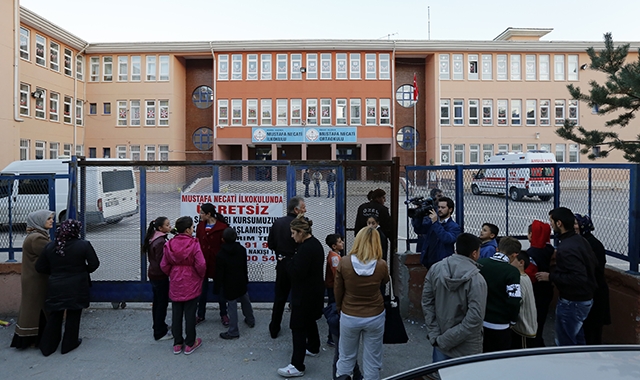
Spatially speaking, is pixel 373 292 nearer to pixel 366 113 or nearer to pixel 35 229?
pixel 35 229

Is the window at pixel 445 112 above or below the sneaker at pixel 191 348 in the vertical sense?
above

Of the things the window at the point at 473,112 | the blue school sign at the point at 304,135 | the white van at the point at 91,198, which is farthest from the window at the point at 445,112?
the white van at the point at 91,198

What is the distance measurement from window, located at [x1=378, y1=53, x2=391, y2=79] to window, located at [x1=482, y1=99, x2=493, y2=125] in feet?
26.1

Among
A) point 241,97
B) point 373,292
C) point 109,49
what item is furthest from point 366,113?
point 373,292

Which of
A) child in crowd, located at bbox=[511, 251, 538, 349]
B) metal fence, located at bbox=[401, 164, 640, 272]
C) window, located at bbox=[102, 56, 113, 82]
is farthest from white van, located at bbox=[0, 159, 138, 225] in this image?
window, located at bbox=[102, 56, 113, 82]

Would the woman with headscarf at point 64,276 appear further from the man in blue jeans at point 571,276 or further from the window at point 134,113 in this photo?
the window at point 134,113

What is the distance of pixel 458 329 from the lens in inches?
128

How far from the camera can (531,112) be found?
33.1 metres

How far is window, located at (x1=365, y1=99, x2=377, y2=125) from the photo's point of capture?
106 feet

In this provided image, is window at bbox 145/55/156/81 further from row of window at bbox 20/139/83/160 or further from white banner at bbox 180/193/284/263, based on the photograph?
white banner at bbox 180/193/284/263

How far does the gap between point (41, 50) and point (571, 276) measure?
33.1 m

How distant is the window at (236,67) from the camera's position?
32.1m

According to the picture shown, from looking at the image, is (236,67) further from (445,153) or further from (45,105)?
(445,153)

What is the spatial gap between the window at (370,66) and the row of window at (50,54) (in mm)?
21893
